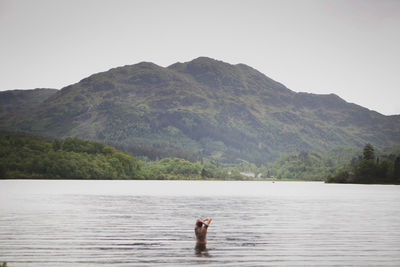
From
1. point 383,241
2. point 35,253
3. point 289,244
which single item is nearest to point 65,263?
point 35,253

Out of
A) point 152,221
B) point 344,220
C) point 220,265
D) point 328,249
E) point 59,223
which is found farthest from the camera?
point 344,220

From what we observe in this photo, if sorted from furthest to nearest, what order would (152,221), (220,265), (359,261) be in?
(152,221)
(359,261)
(220,265)

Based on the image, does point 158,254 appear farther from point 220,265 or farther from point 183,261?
point 220,265

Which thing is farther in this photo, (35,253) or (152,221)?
(152,221)

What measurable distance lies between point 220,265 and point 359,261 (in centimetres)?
941

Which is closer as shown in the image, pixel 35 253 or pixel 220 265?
pixel 220 265

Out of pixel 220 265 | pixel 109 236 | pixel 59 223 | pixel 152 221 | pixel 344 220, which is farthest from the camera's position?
pixel 344 220

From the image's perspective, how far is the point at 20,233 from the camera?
39.9 m

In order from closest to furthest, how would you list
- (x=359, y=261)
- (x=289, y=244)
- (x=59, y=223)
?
(x=359, y=261), (x=289, y=244), (x=59, y=223)

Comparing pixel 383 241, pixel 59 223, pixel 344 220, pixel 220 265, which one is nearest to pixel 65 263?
pixel 220 265

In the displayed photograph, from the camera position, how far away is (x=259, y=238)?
3931cm

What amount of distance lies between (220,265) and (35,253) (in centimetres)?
1279

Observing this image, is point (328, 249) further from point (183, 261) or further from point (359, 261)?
point (183, 261)

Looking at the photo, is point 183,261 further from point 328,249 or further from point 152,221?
point 152,221
